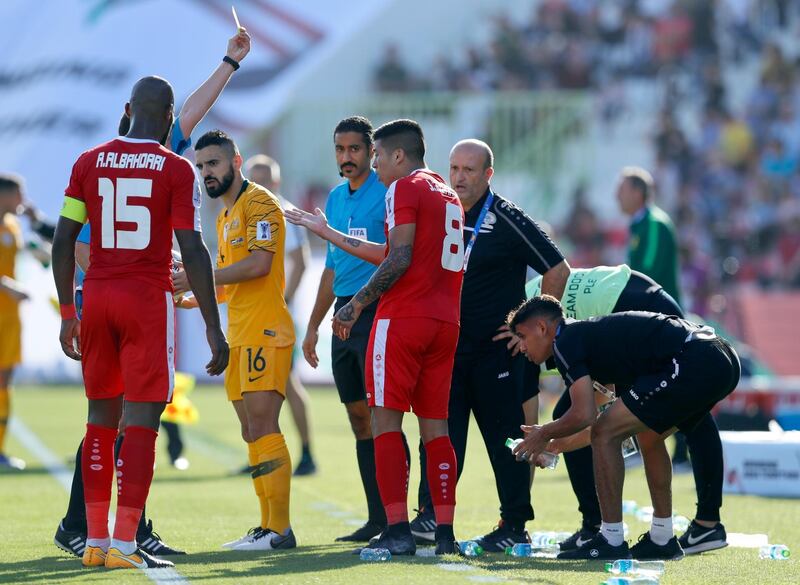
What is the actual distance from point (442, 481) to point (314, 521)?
2.05 meters

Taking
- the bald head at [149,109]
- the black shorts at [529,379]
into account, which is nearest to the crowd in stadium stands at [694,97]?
the black shorts at [529,379]

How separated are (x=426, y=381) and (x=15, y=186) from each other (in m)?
6.40

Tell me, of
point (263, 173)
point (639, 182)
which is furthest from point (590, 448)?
point (263, 173)

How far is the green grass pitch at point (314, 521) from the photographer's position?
6562 mm

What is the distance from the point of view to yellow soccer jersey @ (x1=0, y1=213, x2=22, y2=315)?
12.8 metres

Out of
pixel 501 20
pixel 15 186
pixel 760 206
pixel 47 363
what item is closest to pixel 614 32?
pixel 501 20

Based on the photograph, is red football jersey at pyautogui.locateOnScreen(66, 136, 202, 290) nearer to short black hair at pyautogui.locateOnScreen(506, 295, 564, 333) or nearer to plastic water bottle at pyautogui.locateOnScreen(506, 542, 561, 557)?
short black hair at pyautogui.locateOnScreen(506, 295, 564, 333)

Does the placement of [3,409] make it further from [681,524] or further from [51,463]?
[681,524]

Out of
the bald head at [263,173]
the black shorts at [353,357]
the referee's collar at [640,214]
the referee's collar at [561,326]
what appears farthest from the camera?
the referee's collar at [640,214]

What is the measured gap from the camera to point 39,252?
40.1 feet

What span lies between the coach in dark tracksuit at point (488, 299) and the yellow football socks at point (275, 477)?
756 mm

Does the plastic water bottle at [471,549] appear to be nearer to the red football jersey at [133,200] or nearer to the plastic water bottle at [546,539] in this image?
the plastic water bottle at [546,539]

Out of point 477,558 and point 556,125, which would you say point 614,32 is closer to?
point 556,125

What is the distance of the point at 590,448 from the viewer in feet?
26.7
